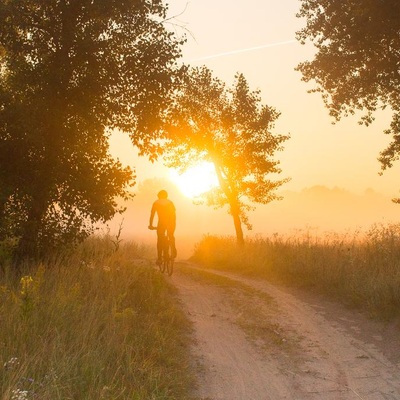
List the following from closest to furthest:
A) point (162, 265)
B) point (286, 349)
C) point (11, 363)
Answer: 1. point (11, 363)
2. point (286, 349)
3. point (162, 265)

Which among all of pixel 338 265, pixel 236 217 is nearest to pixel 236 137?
pixel 236 217

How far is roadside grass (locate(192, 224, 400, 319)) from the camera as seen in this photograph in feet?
37.8

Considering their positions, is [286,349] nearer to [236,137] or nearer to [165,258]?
[165,258]

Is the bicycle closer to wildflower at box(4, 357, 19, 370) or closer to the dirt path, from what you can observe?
the dirt path

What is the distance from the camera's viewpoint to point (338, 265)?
45.9ft

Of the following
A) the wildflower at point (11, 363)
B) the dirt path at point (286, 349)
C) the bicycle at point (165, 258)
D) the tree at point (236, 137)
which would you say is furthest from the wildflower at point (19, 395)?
the tree at point (236, 137)

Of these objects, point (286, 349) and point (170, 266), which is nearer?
point (286, 349)

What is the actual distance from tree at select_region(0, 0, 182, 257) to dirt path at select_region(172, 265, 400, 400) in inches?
153

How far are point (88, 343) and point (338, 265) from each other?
902 centimetres

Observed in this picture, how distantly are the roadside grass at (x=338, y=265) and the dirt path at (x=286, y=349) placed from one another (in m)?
0.63

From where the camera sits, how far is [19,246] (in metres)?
12.6

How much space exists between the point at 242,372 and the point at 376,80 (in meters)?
12.9

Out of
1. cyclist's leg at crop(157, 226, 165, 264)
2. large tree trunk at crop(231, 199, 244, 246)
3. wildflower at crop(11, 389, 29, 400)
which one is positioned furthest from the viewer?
large tree trunk at crop(231, 199, 244, 246)

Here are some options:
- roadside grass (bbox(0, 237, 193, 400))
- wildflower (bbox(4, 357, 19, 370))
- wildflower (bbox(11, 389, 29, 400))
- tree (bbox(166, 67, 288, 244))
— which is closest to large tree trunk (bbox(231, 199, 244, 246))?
tree (bbox(166, 67, 288, 244))
